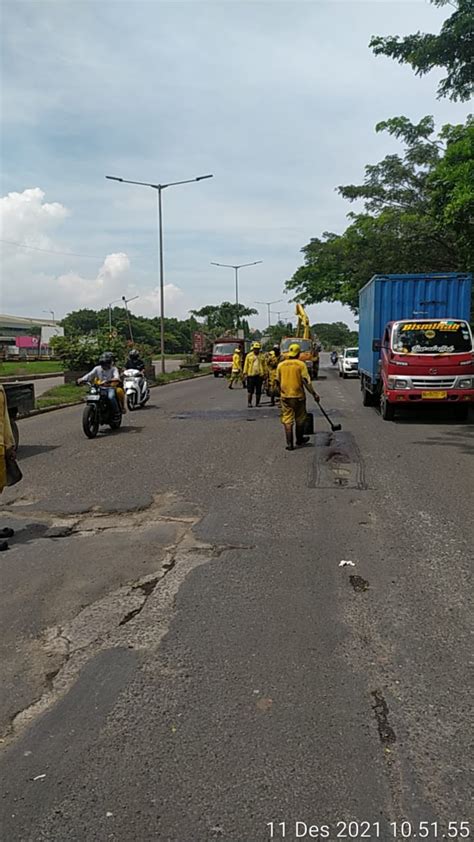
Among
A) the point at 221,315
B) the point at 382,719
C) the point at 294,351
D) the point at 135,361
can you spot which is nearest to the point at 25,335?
the point at 221,315

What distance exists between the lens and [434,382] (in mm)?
13141

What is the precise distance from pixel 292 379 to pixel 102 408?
4.06m

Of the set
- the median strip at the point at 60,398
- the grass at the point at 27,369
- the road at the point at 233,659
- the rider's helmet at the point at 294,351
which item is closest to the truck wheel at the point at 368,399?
the rider's helmet at the point at 294,351

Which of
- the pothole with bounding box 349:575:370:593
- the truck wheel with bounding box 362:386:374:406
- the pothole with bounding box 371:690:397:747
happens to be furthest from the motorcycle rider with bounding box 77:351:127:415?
the pothole with bounding box 371:690:397:747

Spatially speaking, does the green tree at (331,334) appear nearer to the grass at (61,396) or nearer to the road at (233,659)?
the grass at (61,396)

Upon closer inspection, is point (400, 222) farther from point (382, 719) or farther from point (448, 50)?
point (382, 719)

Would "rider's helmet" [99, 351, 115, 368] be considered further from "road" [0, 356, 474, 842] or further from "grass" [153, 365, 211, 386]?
"grass" [153, 365, 211, 386]

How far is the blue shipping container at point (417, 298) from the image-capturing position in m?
15.6

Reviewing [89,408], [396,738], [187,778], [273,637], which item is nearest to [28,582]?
[273,637]

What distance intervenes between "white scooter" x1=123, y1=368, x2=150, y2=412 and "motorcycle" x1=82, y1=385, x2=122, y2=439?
3956mm

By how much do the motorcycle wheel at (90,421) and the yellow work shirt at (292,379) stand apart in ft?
11.8

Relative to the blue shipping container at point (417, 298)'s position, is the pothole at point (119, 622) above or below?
below

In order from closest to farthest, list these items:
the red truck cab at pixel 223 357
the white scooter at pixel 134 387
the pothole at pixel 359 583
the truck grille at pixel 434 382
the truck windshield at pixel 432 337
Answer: the pothole at pixel 359 583 < the truck grille at pixel 434 382 < the truck windshield at pixel 432 337 < the white scooter at pixel 134 387 < the red truck cab at pixel 223 357

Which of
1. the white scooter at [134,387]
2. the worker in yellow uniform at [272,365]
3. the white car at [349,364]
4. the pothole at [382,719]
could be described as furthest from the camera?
the white car at [349,364]
